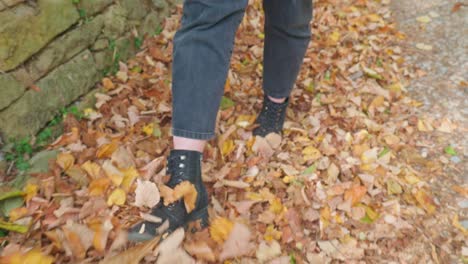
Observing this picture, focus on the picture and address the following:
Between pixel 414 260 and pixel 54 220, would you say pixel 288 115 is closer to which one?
pixel 414 260

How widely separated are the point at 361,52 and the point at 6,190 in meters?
2.01

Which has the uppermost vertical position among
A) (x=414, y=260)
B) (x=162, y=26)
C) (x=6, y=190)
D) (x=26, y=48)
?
(x=26, y=48)

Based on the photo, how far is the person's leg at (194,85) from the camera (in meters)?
1.14

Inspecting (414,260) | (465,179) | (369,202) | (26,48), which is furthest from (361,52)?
(26,48)

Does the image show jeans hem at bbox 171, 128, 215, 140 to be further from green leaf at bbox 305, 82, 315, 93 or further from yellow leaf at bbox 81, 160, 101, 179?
green leaf at bbox 305, 82, 315, 93

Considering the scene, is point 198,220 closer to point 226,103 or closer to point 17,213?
point 17,213

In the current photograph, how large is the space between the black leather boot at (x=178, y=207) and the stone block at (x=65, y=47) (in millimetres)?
764

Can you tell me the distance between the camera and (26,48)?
58.6 inches

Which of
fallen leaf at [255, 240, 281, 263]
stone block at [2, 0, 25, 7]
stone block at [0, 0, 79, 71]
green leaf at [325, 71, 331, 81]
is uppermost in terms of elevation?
stone block at [2, 0, 25, 7]

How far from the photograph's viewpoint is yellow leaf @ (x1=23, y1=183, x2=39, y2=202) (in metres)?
1.33

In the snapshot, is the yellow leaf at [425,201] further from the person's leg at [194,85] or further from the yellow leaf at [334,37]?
the yellow leaf at [334,37]

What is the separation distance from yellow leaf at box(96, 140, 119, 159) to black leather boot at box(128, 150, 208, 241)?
15.5 inches

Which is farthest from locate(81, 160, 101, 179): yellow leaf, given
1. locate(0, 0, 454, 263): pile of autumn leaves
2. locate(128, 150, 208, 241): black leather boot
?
locate(128, 150, 208, 241): black leather boot

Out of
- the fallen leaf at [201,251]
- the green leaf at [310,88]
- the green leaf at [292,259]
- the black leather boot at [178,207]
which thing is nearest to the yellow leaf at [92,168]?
the black leather boot at [178,207]
